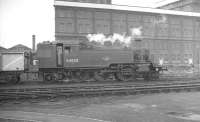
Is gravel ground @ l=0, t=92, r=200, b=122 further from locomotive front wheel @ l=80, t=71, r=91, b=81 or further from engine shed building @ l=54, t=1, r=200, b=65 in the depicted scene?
engine shed building @ l=54, t=1, r=200, b=65

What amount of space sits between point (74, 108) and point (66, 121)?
2333 mm

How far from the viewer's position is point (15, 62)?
18.9 meters

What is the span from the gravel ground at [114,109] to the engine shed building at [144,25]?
98.6ft

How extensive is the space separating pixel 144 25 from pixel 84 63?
30474mm

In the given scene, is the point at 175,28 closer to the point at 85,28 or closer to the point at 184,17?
the point at 184,17

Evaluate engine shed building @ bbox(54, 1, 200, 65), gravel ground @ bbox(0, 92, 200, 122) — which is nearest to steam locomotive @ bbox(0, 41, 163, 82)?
gravel ground @ bbox(0, 92, 200, 122)

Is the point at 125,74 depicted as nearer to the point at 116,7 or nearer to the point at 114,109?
the point at 114,109

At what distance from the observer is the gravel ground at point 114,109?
8.05 meters

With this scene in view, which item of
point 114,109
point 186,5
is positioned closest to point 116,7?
point 186,5

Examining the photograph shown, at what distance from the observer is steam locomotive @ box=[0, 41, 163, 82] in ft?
59.4

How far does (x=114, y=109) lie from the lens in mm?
9359

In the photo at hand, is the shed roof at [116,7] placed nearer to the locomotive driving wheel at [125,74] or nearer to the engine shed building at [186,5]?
the engine shed building at [186,5]

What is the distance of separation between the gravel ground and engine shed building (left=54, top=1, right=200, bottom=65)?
98.6 feet

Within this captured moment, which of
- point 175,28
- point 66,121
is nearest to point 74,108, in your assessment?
point 66,121
